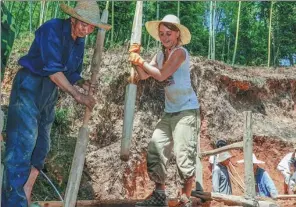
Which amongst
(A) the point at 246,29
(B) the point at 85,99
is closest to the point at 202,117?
(B) the point at 85,99

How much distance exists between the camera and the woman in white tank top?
416 cm

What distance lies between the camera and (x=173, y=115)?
14.3 feet

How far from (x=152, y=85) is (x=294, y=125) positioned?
5.50 metres

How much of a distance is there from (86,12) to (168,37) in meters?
1.11

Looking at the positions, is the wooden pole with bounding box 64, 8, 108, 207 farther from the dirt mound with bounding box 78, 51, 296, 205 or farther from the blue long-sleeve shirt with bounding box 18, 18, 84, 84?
the dirt mound with bounding box 78, 51, 296, 205

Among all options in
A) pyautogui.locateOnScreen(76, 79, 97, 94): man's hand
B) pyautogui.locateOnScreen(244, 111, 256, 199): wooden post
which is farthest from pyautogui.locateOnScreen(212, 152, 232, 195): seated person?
pyautogui.locateOnScreen(76, 79, 97, 94): man's hand

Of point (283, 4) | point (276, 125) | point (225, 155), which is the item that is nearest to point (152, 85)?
point (225, 155)

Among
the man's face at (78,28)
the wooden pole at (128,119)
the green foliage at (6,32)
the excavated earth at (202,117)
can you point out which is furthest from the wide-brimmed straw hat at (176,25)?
the excavated earth at (202,117)

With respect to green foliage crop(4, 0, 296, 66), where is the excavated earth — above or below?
below

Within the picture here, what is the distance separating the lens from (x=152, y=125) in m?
10.2

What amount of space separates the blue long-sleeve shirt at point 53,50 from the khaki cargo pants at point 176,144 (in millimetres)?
1187

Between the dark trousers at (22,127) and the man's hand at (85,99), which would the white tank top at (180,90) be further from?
the dark trousers at (22,127)

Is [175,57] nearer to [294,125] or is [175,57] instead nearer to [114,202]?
[114,202]

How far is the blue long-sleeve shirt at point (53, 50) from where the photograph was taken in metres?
3.18
